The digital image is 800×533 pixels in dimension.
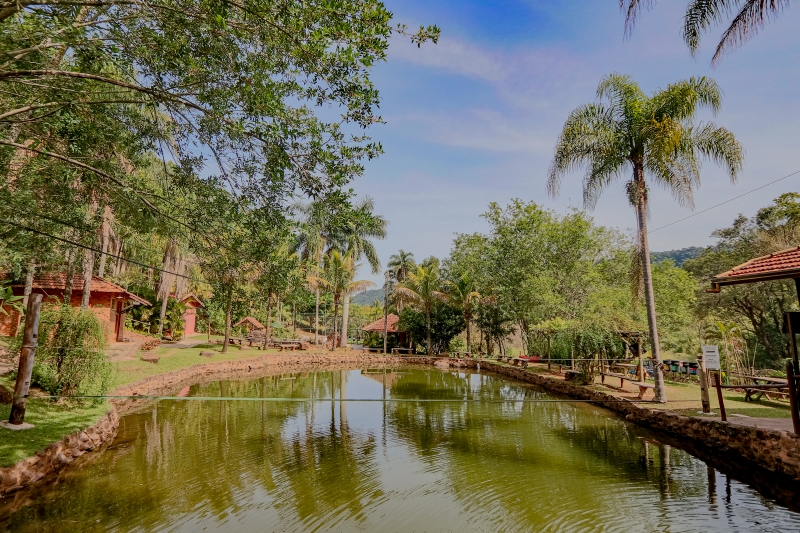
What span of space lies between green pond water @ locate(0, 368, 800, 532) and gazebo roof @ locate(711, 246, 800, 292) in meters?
3.93

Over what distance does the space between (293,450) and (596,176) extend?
12.8 meters

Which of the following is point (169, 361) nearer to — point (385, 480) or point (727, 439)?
point (385, 480)

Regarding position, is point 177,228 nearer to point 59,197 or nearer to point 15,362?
point 59,197

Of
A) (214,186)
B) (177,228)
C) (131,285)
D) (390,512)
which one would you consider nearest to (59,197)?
(177,228)

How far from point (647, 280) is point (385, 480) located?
10.4 m

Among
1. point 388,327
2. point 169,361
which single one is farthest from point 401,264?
point 169,361

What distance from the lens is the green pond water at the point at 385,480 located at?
6047 millimetres

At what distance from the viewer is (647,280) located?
13.0m

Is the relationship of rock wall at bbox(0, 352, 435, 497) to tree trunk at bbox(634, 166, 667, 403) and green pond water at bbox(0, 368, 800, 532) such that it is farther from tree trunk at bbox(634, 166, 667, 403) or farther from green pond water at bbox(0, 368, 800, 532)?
tree trunk at bbox(634, 166, 667, 403)

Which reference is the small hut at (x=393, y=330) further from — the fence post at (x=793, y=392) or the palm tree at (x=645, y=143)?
the fence post at (x=793, y=392)

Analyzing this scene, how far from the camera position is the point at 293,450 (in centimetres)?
941

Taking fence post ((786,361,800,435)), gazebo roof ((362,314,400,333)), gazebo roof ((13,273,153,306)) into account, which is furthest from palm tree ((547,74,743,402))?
gazebo roof ((362,314,400,333))

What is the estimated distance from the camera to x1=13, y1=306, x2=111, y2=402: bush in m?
9.36

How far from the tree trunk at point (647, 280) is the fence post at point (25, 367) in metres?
15.5
